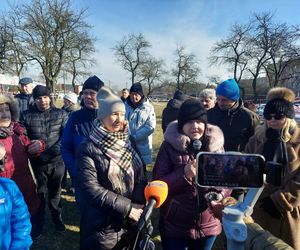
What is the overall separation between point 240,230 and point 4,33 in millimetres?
23133

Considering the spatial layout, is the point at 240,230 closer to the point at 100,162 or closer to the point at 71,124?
the point at 100,162

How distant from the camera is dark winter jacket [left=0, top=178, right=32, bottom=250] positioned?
6.92 feet

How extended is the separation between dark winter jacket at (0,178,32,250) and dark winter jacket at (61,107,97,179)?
128cm

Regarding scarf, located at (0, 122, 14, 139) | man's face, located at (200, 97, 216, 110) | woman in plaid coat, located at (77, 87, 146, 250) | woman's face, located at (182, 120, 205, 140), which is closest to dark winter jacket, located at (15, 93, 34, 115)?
man's face, located at (200, 97, 216, 110)

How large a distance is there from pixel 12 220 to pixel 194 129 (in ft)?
4.92

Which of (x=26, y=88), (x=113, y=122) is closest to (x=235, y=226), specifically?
(x=113, y=122)

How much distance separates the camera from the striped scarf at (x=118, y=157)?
2.21 meters

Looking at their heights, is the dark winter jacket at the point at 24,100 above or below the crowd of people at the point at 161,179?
above

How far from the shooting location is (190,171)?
195 centimetres

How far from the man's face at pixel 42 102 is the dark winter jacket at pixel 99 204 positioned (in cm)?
219

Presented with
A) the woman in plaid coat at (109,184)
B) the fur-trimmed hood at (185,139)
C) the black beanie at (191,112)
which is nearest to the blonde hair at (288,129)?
the fur-trimmed hood at (185,139)

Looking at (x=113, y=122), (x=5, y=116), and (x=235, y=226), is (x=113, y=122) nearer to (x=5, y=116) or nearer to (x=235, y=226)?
(x=5, y=116)

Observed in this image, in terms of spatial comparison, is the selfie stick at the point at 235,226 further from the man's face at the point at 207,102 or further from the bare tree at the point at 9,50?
the bare tree at the point at 9,50

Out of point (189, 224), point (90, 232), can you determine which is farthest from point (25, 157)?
point (189, 224)
